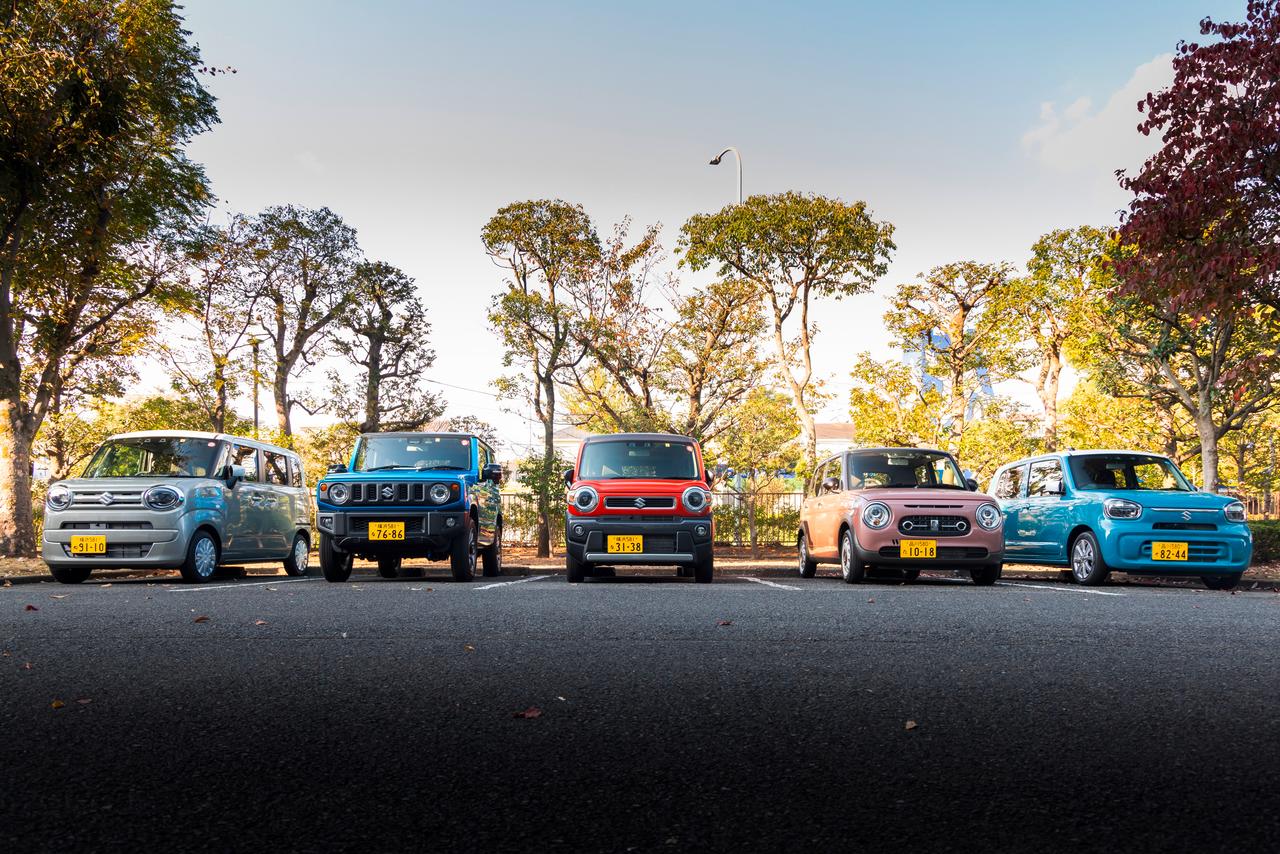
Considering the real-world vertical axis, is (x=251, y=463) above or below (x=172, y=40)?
below

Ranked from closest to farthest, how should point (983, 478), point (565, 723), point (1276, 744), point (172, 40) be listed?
point (1276, 744)
point (565, 723)
point (172, 40)
point (983, 478)

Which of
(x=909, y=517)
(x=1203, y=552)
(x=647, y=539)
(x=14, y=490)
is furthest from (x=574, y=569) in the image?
(x=14, y=490)

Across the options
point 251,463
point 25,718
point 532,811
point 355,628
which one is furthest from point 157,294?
point 532,811

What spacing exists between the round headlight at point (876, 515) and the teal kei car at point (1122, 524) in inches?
109

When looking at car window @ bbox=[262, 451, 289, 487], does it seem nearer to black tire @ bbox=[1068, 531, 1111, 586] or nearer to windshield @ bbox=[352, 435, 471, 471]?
windshield @ bbox=[352, 435, 471, 471]

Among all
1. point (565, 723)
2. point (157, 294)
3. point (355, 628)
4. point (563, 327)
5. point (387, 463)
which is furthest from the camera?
point (563, 327)

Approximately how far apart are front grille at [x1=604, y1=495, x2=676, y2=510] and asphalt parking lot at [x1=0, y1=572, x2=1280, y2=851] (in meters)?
4.56

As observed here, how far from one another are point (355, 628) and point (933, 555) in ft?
22.7

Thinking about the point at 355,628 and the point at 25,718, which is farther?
the point at 355,628

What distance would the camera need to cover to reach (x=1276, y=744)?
3338 millimetres

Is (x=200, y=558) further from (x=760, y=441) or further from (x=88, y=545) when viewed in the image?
(x=760, y=441)

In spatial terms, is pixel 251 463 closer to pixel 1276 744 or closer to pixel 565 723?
pixel 565 723

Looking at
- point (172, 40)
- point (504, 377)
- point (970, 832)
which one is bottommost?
point (970, 832)

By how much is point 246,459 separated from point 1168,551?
466 inches
